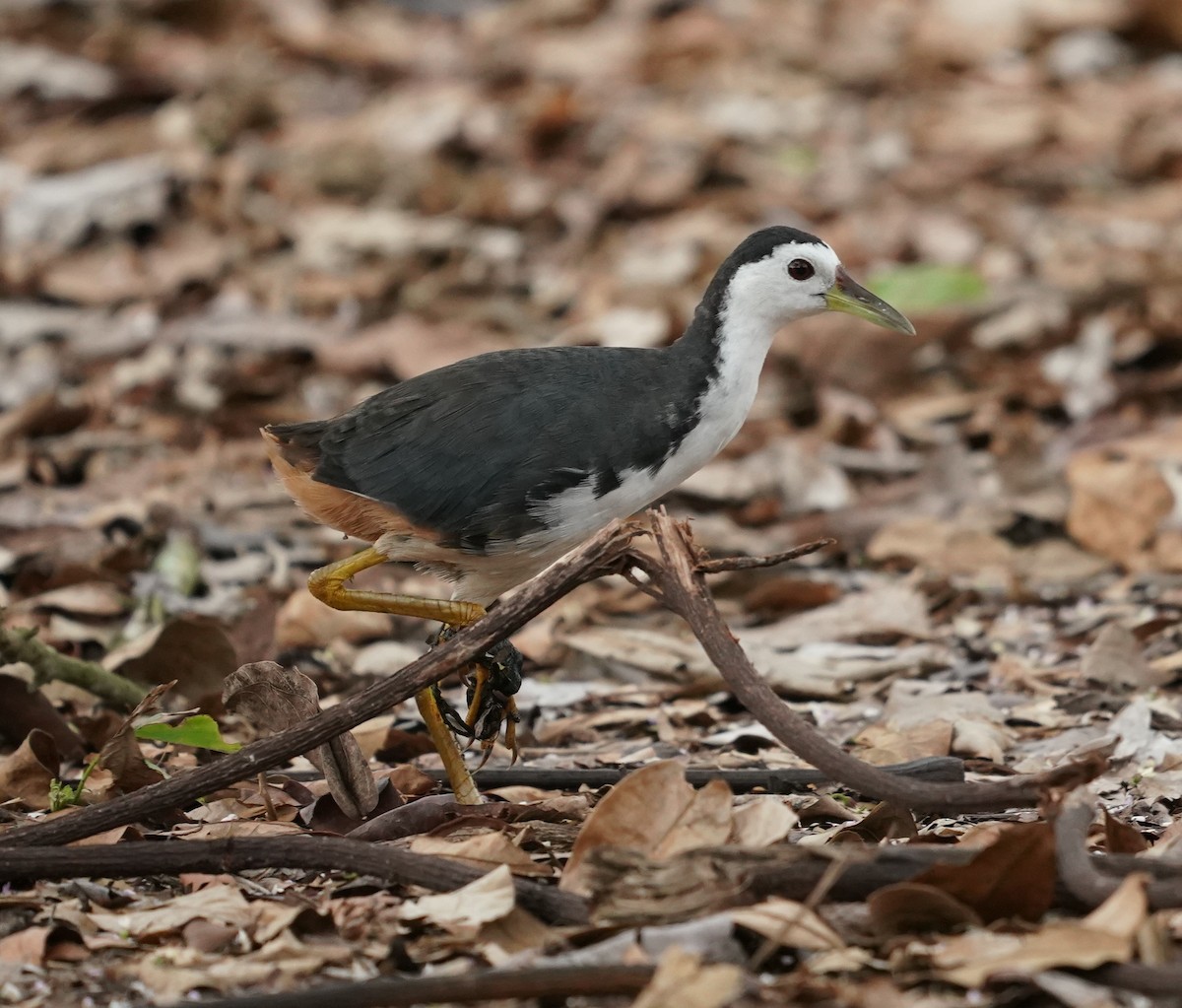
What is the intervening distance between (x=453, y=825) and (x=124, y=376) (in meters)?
4.97

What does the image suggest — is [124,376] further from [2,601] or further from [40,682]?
[40,682]

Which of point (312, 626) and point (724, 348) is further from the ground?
point (724, 348)

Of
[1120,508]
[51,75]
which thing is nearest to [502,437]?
[1120,508]

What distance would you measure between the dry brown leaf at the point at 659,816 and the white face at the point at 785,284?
1835 mm

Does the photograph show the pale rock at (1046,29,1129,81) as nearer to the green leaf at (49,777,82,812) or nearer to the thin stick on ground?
the thin stick on ground

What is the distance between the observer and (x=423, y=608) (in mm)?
4184

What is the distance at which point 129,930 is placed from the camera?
299cm

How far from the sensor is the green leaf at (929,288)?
796 centimetres

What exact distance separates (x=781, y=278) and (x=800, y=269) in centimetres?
7

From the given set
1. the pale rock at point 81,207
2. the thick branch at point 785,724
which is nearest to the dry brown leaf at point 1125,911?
the thick branch at point 785,724

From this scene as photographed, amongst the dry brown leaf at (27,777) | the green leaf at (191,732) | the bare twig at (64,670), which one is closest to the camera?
the green leaf at (191,732)

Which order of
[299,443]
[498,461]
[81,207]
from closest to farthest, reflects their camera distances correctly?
[498,461], [299,443], [81,207]

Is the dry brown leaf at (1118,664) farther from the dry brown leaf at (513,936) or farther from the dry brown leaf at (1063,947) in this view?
the dry brown leaf at (513,936)

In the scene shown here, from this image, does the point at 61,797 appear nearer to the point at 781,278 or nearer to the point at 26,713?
the point at 26,713
